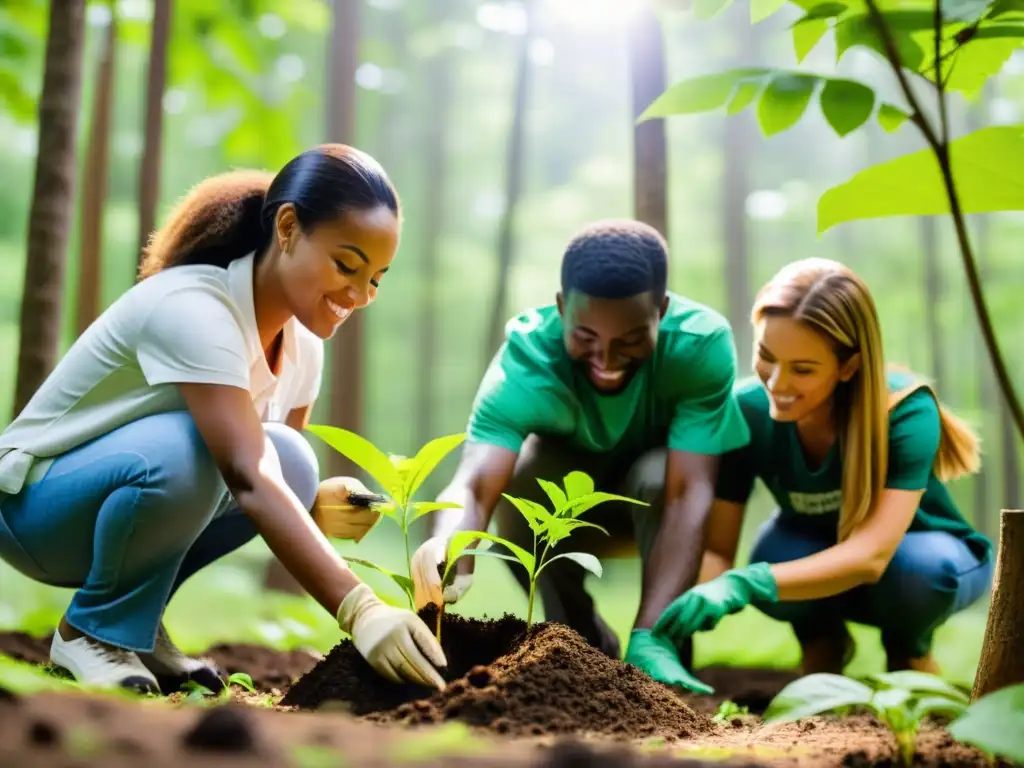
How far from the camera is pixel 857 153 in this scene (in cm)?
1355

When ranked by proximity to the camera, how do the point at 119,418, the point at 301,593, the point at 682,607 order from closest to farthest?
the point at 119,418 → the point at 682,607 → the point at 301,593

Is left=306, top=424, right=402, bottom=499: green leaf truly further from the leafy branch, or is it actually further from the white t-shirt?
the leafy branch

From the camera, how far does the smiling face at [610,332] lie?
205cm

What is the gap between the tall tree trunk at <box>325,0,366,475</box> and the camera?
15.4 feet

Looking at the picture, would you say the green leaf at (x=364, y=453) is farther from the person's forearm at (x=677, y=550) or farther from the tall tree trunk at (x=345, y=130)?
the tall tree trunk at (x=345, y=130)

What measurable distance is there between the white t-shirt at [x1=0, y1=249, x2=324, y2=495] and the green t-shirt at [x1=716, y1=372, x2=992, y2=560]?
50.4 inches

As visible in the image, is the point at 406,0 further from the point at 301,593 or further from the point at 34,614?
the point at 34,614

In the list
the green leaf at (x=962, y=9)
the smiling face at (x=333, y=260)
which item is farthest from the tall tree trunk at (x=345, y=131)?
the green leaf at (x=962, y=9)

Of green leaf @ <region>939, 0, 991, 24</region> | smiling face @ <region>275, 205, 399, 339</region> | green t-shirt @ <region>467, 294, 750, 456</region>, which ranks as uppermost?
green leaf @ <region>939, 0, 991, 24</region>

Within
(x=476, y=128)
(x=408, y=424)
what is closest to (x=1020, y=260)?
(x=476, y=128)

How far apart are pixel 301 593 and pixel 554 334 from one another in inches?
129

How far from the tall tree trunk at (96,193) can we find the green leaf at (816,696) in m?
4.13

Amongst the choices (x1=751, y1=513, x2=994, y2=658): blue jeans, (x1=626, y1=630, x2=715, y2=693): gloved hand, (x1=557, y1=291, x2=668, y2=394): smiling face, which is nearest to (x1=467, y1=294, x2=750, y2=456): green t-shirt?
(x1=557, y1=291, x2=668, y2=394): smiling face

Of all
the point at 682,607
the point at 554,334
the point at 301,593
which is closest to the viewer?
the point at 682,607
